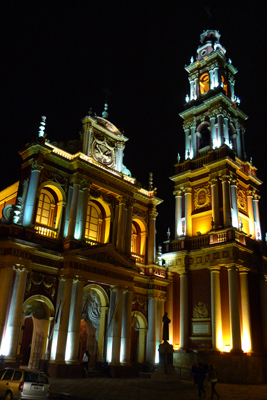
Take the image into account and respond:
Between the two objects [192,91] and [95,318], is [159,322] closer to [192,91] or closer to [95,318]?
[95,318]

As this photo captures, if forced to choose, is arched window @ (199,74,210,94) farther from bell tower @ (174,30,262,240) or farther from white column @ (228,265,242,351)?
white column @ (228,265,242,351)

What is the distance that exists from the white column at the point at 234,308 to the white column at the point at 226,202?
305cm

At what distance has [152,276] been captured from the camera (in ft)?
82.1

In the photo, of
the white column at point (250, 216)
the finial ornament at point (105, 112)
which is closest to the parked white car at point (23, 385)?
the white column at point (250, 216)

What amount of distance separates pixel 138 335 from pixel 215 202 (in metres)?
10.2

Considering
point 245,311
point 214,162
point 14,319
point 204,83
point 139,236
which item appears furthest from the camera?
point 204,83

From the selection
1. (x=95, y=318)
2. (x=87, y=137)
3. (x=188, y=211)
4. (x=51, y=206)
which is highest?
(x=87, y=137)

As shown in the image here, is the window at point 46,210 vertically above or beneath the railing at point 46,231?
above

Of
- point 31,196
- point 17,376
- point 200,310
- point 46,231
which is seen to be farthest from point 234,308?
point 17,376

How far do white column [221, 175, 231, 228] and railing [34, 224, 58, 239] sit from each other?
1090 centimetres

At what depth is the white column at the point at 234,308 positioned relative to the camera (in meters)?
21.5

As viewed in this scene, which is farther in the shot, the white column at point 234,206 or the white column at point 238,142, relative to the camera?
the white column at point 238,142

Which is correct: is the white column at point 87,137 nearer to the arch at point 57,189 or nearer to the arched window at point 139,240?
the arch at point 57,189

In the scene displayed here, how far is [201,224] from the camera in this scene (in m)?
26.9
